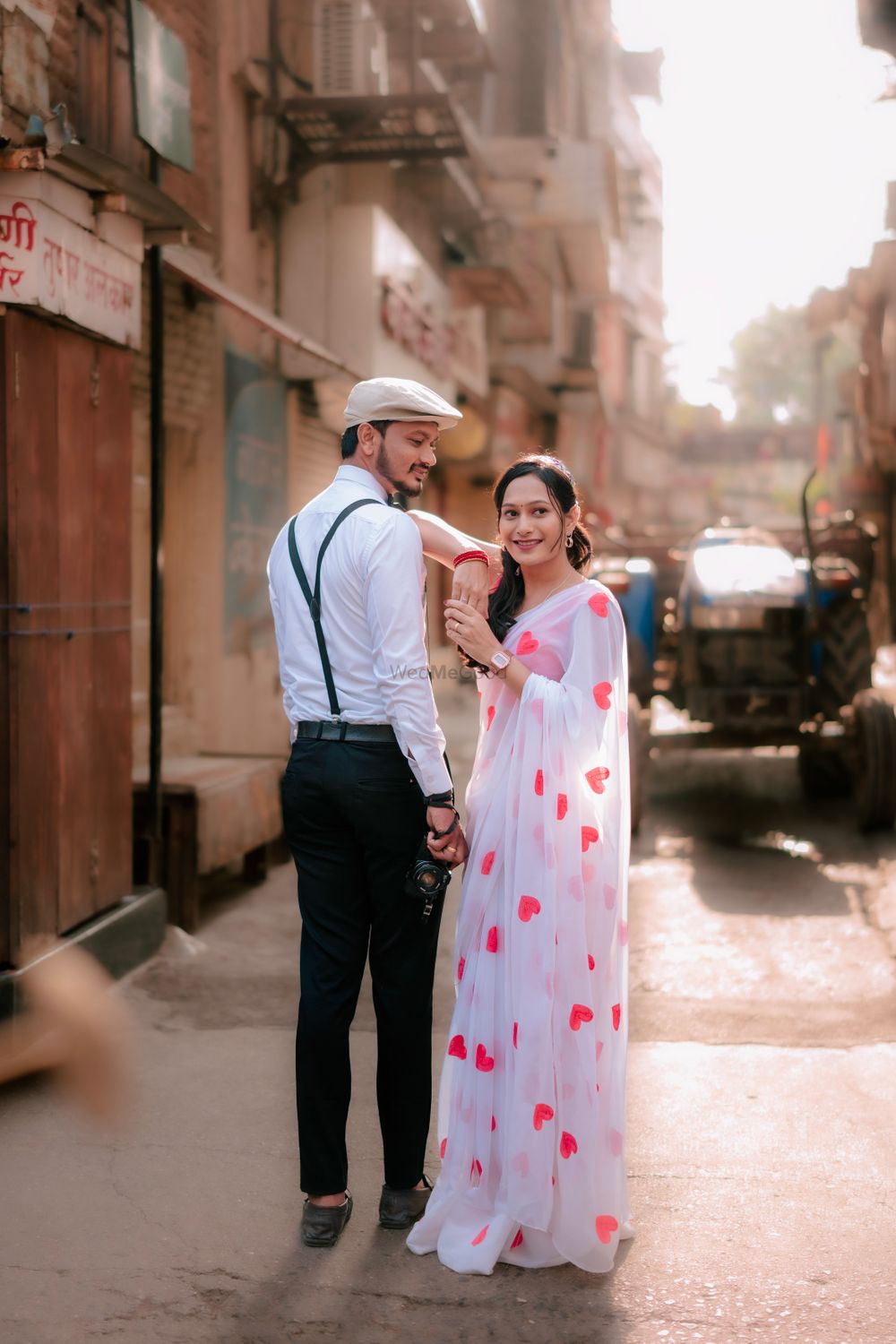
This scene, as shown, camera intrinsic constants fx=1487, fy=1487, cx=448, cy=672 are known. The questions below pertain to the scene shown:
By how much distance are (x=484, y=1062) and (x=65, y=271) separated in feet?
10.9

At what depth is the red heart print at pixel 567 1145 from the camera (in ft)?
11.6

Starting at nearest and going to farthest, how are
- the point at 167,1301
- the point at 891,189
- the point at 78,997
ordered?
the point at 167,1301 < the point at 78,997 < the point at 891,189

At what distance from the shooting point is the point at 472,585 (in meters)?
3.70

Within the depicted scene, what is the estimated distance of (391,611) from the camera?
3.49 meters

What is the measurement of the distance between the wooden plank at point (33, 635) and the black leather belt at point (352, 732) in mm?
1986

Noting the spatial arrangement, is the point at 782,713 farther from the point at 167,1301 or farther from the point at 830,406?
the point at 830,406

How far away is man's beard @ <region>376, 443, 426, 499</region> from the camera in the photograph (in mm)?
3719

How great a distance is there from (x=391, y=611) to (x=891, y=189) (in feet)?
79.3

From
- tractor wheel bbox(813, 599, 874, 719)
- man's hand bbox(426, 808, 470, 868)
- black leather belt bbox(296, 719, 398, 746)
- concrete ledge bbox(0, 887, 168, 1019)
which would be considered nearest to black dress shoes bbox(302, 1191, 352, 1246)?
man's hand bbox(426, 808, 470, 868)

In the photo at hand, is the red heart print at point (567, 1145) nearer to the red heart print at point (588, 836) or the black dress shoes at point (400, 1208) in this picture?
the black dress shoes at point (400, 1208)

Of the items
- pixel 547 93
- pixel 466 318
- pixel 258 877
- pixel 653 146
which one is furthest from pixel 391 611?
pixel 653 146

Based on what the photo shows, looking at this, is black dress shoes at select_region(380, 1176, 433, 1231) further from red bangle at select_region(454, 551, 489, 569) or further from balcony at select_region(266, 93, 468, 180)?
balcony at select_region(266, 93, 468, 180)

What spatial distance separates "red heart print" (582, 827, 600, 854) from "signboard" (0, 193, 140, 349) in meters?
2.81

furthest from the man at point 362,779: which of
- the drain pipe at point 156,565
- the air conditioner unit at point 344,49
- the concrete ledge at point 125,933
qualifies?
the air conditioner unit at point 344,49
